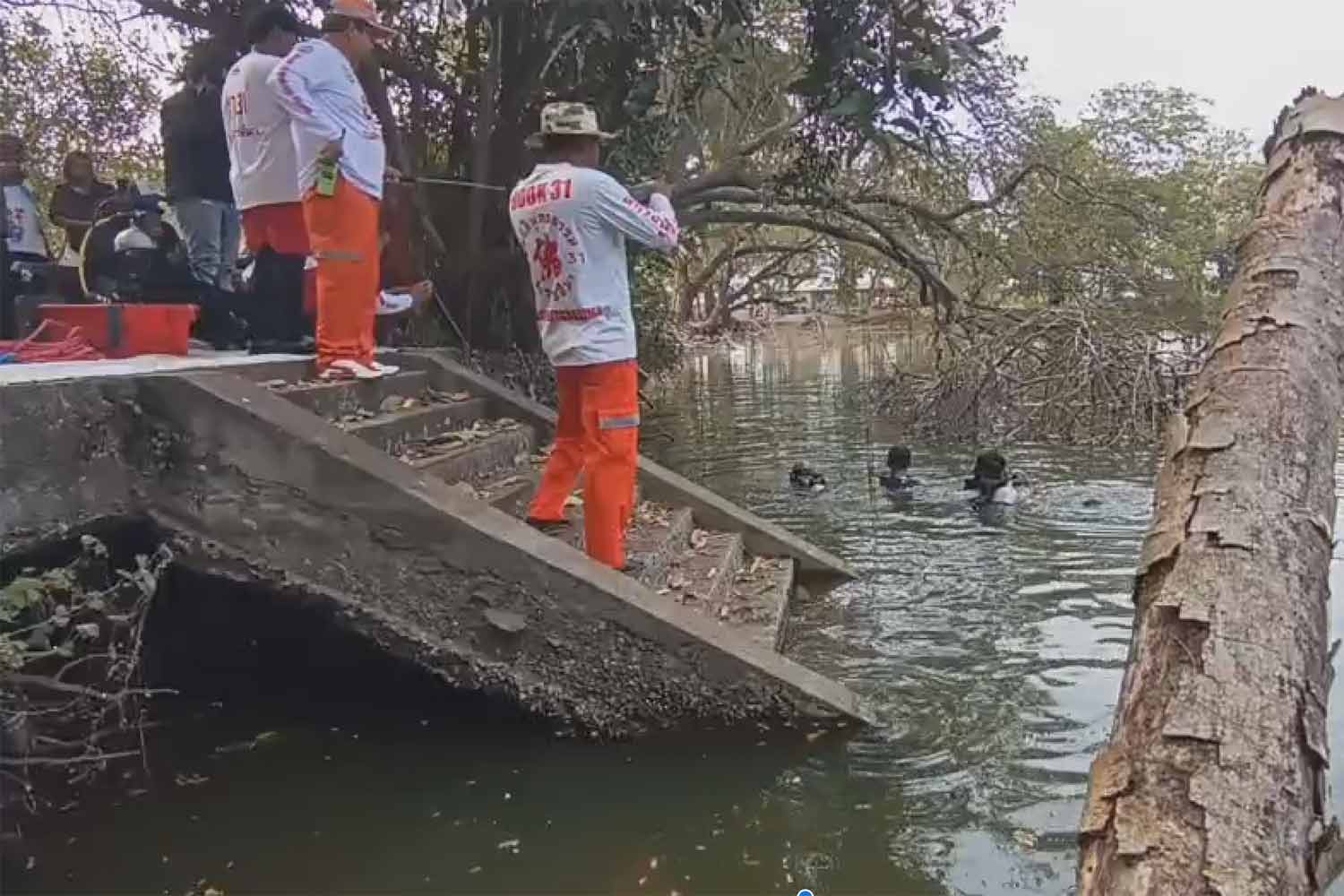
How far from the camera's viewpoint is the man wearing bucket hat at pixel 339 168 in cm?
546

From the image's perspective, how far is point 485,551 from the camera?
4512 mm

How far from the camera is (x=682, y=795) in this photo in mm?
4074

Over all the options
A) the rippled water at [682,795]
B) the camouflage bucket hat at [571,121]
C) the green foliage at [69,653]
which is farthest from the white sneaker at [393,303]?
the green foliage at [69,653]

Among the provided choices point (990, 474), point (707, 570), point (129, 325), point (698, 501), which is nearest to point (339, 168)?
point (129, 325)

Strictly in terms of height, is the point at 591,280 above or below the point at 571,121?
below

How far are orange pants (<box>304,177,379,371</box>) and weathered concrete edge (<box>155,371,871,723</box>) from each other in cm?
113

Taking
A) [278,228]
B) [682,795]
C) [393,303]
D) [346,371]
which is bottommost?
[682,795]

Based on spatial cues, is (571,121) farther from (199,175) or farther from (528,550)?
(199,175)

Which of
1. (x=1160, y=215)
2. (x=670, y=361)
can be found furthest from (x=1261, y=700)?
(x=670, y=361)

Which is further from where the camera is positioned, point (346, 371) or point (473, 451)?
point (473, 451)

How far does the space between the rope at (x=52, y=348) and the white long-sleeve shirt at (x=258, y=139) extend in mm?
1047

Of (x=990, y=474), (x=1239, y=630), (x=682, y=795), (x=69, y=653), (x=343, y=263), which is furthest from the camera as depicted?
(x=990, y=474)

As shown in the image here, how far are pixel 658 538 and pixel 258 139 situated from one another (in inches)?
110

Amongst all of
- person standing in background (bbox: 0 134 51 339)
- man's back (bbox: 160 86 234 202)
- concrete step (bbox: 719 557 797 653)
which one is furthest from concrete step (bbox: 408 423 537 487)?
person standing in background (bbox: 0 134 51 339)
